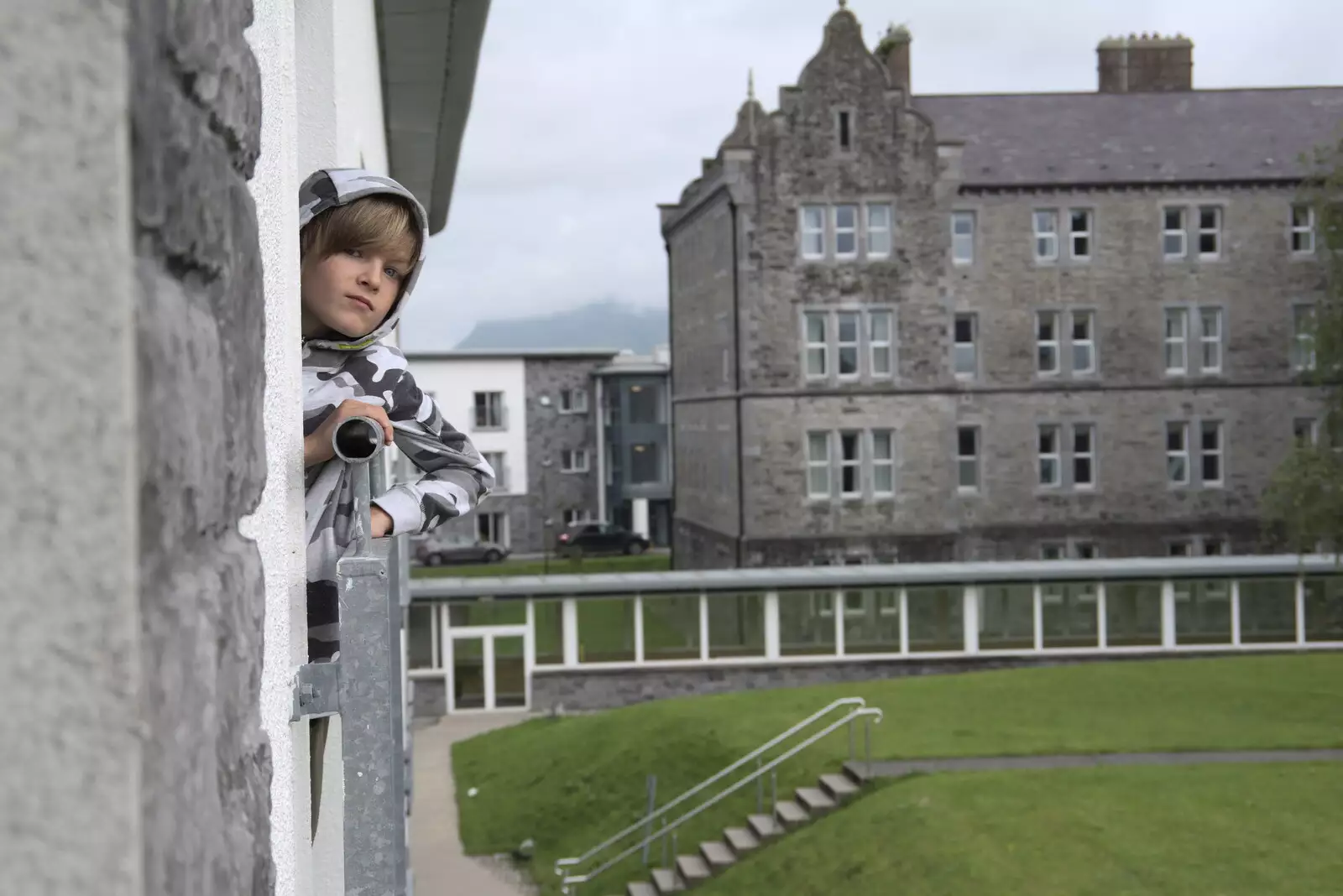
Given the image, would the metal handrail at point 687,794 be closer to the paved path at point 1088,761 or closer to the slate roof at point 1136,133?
the paved path at point 1088,761

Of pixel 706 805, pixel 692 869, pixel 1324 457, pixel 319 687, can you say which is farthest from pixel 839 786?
pixel 319 687

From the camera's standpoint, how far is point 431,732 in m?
27.9

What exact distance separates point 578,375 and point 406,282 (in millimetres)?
62319

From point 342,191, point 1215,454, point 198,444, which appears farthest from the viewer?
point 1215,454

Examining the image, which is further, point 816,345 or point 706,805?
point 816,345

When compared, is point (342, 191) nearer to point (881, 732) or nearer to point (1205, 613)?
point (881, 732)

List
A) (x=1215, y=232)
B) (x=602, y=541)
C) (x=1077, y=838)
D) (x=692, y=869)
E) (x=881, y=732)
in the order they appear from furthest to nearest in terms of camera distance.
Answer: (x=602, y=541) → (x=1215, y=232) → (x=881, y=732) → (x=692, y=869) → (x=1077, y=838)

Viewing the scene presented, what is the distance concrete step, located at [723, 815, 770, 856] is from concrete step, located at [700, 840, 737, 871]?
0.09m

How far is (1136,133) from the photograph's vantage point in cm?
4112

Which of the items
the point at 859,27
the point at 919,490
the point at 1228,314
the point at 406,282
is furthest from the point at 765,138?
the point at 406,282

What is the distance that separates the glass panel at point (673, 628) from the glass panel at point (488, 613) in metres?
2.48

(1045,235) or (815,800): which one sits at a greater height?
(1045,235)

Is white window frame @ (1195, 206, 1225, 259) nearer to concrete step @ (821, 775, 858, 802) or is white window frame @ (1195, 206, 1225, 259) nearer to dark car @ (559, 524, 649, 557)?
concrete step @ (821, 775, 858, 802)

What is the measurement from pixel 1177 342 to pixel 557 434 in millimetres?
29765
